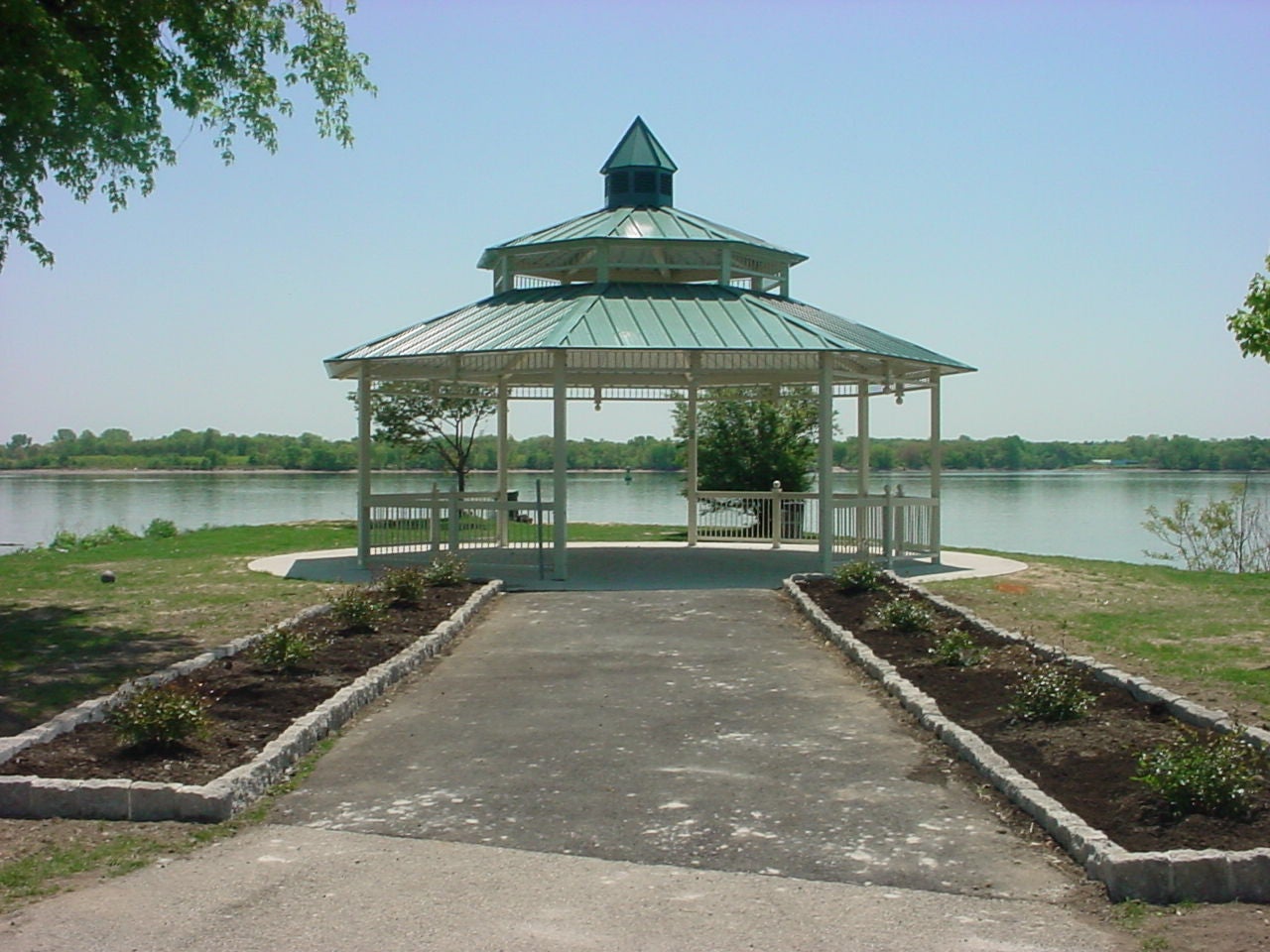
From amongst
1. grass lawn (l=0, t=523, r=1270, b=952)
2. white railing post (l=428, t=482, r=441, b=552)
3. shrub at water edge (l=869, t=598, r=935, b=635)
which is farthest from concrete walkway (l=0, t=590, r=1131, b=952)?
white railing post (l=428, t=482, r=441, b=552)

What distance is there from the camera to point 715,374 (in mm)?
20078

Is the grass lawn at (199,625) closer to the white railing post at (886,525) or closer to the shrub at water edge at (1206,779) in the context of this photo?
the white railing post at (886,525)

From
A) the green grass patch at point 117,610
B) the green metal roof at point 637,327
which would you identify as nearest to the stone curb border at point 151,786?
the green grass patch at point 117,610

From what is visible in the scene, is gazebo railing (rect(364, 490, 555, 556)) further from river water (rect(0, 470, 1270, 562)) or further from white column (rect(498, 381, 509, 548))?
river water (rect(0, 470, 1270, 562))

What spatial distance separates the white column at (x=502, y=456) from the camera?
20.4 m

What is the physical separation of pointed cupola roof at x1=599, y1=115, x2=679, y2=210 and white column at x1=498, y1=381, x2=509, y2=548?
358 centimetres

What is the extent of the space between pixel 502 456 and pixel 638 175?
528 centimetres

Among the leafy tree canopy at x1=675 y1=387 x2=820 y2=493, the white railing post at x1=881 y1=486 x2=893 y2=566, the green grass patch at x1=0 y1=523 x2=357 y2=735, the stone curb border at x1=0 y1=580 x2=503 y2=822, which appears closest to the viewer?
the stone curb border at x1=0 y1=580 x2=503 y2=822

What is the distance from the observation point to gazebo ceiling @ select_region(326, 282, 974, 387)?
624 inches

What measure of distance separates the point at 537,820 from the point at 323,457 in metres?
82.3

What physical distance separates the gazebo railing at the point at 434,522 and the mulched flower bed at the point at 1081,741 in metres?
7.03

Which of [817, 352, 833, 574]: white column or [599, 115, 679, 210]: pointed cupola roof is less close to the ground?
[599, 115, 679, 210]: pointed cupola roof

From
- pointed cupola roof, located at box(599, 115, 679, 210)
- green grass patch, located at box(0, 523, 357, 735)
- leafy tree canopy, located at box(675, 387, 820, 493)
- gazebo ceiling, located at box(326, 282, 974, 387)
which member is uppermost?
pointed cupola roof, located at box(599, 115, 679, 210)

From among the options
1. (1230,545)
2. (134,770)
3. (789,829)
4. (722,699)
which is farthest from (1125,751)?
(1230,545)
